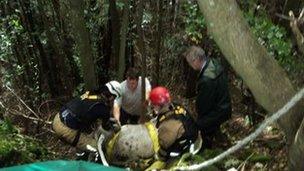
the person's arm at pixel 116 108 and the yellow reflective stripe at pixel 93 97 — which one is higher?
the yellow reflective stripe at pixel 93 97

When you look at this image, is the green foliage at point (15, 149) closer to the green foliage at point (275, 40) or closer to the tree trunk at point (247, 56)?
the green foliage at point (275, 40)

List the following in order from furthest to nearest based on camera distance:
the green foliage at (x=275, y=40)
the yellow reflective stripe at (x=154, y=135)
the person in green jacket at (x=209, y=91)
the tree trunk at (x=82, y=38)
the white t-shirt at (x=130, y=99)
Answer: the tree trunk at (x=82, y=38), the white t-shirt at (x=130, y=99), the green foliage at (x=275, y=40), the person in green jacket at (x=209, y=91), the yellow reflective stripe at (x=154, y=135)

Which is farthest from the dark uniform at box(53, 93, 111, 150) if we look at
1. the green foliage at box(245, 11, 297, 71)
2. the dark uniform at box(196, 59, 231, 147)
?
the green foliage at box(245, 11, 297, 71)

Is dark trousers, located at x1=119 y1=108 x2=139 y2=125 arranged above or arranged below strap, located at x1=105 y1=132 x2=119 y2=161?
below

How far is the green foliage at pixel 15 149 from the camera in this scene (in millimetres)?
7148

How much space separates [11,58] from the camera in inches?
478

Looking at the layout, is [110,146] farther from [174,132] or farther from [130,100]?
[130,100]

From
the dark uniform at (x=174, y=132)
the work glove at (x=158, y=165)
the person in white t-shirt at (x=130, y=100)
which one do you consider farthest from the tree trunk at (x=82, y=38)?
the work glove at (x=158, y=165)

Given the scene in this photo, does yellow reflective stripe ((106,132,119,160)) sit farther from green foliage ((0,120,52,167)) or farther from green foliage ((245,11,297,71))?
green foliage ((245,11,297,71))

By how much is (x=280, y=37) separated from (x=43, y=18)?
5.67m

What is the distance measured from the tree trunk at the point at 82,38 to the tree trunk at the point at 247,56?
13.4 feet

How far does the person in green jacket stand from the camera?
263 inches

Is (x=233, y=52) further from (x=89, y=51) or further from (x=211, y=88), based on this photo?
(x=89, y=51)

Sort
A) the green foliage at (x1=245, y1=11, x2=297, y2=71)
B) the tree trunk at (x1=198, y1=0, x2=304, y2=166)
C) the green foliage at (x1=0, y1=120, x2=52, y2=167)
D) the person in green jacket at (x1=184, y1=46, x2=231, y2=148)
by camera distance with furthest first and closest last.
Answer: the green foliage at (x1=0, y1=120, x2=52, y2=167) → the green foliage at (x1=245, y1=11, x2=297, y2=71) → the person in green jacket at (x1=184, y1=46, x2=231, y2=148) → the tree trunk at (x1=198, y1=0, x2=304, y2=166)
